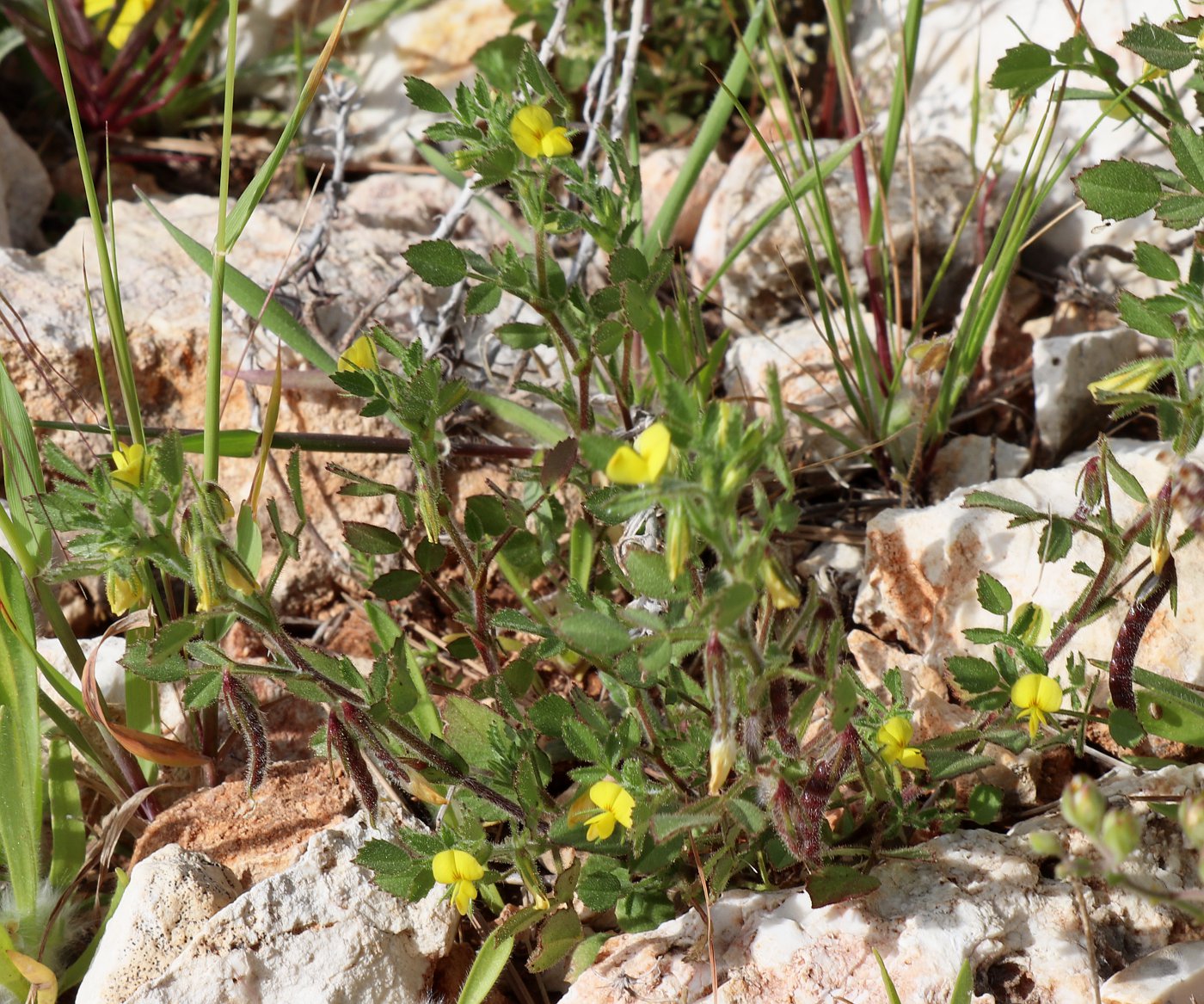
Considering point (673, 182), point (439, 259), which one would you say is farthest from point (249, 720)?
point (673, 182)

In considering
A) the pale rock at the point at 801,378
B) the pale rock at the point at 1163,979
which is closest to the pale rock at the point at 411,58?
the pale rock at the point at 801,378

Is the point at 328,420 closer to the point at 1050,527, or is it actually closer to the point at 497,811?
the point at 497,811

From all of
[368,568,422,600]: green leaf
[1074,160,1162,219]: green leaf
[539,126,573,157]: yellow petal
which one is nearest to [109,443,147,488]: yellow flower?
[368,568,422,600]: green leaf

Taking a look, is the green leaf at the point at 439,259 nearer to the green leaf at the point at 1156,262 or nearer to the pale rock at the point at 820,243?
the green leaf at the point at 1156,262

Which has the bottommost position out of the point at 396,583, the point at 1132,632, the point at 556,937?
the point at 556,937

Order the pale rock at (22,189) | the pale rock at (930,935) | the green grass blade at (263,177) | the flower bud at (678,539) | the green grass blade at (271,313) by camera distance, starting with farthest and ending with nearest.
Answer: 1. the pale rock at (22,189)
2. the green grass blade at (271,313)
3. the green grass blade at (263,177)
4. the pale rock at (930,935)
5. the flower bud at (678,539)

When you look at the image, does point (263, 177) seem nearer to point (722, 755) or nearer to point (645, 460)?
point (645, 460)
